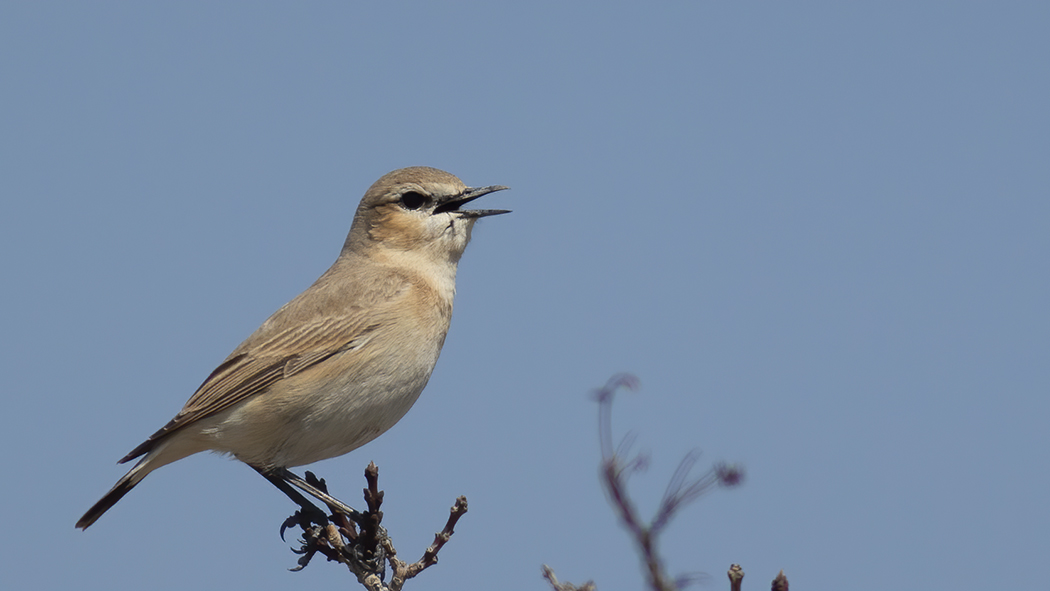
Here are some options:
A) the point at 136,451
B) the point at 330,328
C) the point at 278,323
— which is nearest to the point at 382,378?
the point at 330,328

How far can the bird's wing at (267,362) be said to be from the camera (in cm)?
778

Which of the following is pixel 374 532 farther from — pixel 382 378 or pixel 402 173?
pixel 402 173

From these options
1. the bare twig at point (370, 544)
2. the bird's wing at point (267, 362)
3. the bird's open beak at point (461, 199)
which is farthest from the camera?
the bird's open beak at point (461, 199)

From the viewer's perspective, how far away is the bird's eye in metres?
9.22

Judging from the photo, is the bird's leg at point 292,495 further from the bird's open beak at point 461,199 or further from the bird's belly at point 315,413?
the bird's open beak at point 461,199

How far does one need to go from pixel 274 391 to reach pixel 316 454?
624 millimetres

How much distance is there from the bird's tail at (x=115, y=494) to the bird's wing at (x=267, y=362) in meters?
0.20

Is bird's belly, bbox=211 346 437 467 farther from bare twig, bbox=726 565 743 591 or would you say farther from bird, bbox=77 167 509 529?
bare twig, bbox=726 565 743 591

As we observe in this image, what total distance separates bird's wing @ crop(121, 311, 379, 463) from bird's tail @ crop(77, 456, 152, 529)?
0.20 m

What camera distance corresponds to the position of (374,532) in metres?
6.68

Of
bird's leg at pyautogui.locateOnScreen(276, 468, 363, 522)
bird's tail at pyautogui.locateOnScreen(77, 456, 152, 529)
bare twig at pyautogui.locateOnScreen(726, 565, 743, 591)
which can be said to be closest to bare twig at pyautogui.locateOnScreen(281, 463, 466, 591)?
bird's leg at pyautogui.locateOnScreen(276, 468, 363, 522)

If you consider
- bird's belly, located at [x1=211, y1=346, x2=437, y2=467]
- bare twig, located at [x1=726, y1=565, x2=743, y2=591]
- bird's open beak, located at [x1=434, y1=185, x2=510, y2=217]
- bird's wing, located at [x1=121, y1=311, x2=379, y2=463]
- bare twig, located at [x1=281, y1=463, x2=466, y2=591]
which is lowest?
bare twig, located at [x1=726, y1=565, x2=743, y2=591]

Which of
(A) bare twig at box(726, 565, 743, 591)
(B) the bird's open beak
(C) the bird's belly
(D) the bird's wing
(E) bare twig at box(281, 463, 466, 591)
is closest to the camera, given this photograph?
(A) bare twig at box(726, 565, 743, 591)

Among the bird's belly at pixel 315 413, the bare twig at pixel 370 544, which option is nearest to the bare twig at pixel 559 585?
the bare twig at pixel 370 544
